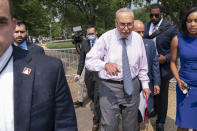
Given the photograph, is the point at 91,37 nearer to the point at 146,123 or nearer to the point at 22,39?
the point at 22,39

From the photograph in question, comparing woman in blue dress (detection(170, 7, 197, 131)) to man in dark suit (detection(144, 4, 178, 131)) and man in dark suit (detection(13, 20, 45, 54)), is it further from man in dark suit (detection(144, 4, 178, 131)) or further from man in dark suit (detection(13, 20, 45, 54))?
man in dark suit (detection(13, 20, 45, 54))

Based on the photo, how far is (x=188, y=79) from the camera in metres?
2.79

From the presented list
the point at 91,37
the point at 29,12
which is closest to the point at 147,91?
the point at 91,37

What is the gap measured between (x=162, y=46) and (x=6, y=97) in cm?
297

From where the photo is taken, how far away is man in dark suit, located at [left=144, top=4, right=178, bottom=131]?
11.1 ft

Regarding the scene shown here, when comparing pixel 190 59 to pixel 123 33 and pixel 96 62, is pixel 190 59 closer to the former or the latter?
pixel 123 33

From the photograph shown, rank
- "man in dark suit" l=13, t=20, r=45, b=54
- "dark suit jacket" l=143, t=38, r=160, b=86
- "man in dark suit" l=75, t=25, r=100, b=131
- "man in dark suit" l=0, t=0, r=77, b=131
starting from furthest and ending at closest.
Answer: "man in dark suit" l=75, t=25, r=100, b=131, "man in dark suit" l=13, t=20, r=45, b=54, "dark suit jacket" l=143, t=38, r=160, b=86, "man in dark suit" l=0, t=0, r=77, b=131

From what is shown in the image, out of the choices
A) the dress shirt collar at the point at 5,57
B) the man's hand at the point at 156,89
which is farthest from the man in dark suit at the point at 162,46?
the dress shirt collar at the point at 5,57

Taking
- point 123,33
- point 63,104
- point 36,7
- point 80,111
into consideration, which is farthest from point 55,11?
point 63,104

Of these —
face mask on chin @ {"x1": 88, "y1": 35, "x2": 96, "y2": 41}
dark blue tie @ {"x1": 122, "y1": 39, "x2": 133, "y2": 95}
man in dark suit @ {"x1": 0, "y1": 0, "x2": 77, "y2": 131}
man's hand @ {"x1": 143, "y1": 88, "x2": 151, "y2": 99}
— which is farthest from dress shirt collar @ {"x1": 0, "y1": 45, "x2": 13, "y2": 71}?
face mask on chin @ {"x1": 88, "y1": 35, "x2": 96, "y2": 41}

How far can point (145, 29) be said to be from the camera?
386cm

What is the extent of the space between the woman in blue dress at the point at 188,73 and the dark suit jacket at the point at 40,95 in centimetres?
206

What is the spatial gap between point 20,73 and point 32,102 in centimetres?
20

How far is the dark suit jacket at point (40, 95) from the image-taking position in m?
1.17
